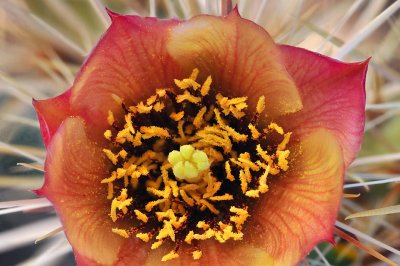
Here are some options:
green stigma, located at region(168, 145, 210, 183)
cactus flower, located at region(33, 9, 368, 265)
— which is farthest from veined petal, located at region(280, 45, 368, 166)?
green stigma, located at region(168, 145, 210, 183)

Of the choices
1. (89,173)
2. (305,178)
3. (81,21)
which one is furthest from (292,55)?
(81,21)

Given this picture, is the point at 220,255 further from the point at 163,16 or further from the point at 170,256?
the point at 163,16

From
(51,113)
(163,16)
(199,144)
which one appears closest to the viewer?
(51,113)

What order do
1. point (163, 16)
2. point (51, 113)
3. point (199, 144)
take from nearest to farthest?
point (51, 113) < point (199, 144) < point (163, 16)

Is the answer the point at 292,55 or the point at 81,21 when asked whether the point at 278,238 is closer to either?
the point at 292,55

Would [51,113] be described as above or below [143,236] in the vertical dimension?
above

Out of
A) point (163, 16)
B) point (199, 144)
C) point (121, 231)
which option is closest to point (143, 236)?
point (121, 231)
